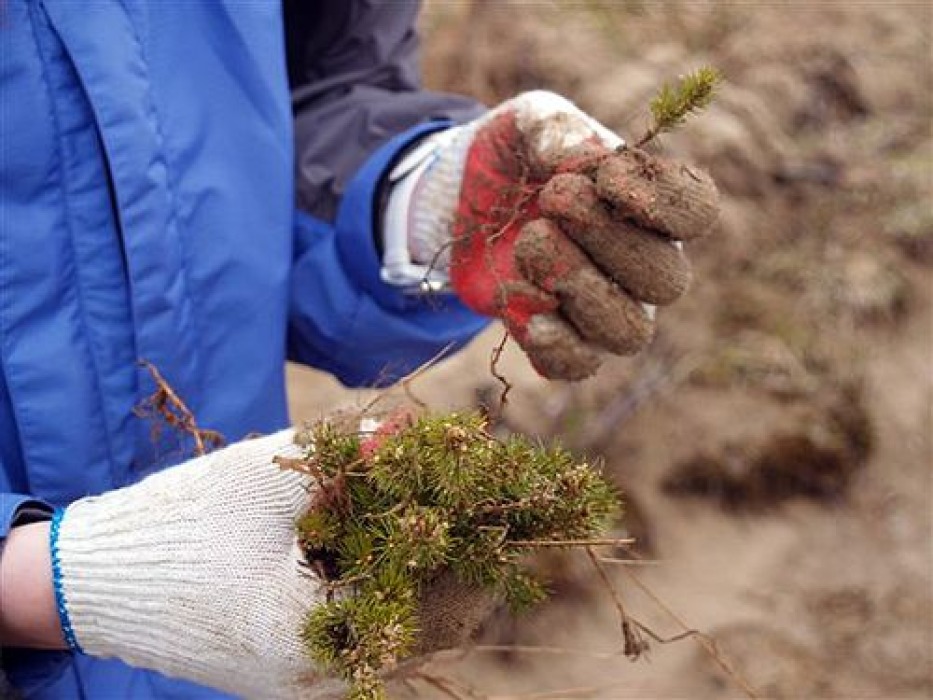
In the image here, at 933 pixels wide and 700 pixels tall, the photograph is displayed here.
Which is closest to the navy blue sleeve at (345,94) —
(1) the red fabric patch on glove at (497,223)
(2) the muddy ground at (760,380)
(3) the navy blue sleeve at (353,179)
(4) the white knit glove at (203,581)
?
(3) the navy blue sleeve at (353,179)

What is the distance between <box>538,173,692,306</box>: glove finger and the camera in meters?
1.43

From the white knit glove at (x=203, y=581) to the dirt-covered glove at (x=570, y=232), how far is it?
16.5 inches

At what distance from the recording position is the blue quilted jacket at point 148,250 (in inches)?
59.2

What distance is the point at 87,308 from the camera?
1.56 m

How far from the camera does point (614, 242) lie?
1460mm

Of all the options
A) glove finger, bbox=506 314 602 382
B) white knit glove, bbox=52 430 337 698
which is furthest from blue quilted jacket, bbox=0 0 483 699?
glove finger, bbox=506 314 602 382

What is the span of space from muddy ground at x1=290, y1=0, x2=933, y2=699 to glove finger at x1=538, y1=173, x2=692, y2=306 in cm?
125

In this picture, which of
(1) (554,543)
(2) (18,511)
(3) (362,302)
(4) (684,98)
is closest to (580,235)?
(4) (684,98)

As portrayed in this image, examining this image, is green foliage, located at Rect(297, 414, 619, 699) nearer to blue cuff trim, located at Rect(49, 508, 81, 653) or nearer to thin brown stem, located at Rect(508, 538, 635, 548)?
thin brown stem, located at Rect(508, 538, 635, 548)

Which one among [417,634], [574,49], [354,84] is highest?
[354,84]

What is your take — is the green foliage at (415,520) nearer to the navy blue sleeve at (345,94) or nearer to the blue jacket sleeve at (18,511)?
the blue jacket sleeve at (18,511)

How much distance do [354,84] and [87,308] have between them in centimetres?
75

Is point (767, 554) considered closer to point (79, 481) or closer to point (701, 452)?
point (701, 452)

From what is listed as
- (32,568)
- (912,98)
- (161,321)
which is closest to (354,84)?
(161,321)
